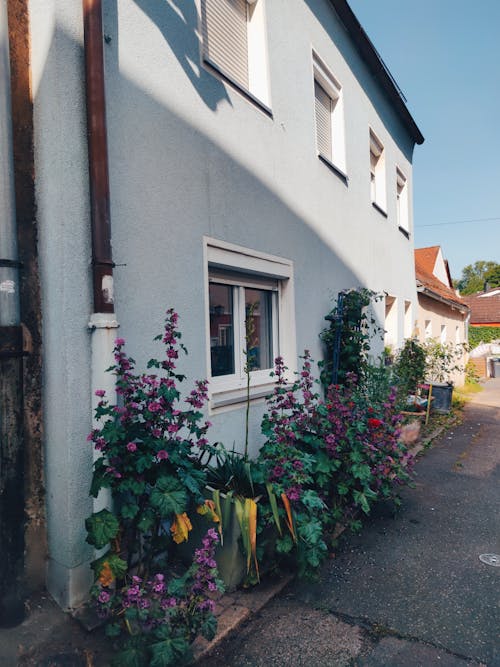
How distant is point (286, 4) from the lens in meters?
5.35

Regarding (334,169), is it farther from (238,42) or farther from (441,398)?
(441,398)

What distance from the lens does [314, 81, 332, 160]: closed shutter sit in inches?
257

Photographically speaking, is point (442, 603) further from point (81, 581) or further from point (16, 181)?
point (16, 181)

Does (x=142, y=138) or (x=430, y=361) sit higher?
(x=142, y=138)

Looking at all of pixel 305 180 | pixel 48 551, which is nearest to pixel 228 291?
pixel 305 180

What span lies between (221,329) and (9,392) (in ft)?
7.00

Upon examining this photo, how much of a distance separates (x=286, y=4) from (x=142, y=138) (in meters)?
3.48

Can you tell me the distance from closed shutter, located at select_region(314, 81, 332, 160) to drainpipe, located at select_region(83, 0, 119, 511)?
4240 millimetres

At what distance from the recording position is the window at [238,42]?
4.26m

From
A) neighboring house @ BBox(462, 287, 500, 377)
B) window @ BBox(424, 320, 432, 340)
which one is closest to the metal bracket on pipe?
window @ BBox(424, 320, 432, 340)

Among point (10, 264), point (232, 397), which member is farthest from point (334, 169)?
point (10, 264)

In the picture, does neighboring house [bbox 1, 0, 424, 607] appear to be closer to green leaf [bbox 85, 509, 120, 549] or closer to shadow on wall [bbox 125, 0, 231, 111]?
shadow on wall [bbox 125, 0, 231, 111]

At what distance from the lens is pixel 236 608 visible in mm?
2807

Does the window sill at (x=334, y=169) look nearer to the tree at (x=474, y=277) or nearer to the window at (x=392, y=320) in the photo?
the window at (x=392, y=320)
